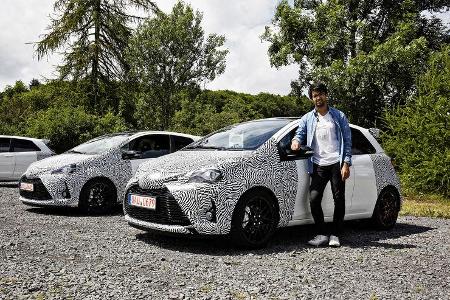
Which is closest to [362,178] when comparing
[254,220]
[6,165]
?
[254,220]

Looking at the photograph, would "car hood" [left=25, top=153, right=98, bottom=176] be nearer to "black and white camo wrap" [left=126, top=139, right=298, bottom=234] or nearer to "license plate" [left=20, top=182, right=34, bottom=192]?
"license plate" [left=20, top=182, right=34, bottom=192]

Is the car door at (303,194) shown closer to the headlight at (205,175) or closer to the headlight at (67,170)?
the headlight at (205,175)

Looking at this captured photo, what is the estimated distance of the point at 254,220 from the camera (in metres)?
5.80

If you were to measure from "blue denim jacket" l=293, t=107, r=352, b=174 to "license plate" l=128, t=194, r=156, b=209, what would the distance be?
6.06 feet

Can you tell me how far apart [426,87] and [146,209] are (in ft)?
36.7

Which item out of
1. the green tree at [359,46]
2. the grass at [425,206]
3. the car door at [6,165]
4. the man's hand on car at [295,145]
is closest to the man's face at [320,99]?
the man's hand on car at [295,145]

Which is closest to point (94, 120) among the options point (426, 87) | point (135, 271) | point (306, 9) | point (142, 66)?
point (142, 66)

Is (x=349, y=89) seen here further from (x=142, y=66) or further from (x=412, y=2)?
(x=142, y=66)

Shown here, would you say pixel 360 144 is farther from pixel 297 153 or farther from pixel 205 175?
pixel 205 175

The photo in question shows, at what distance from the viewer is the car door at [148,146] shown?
9.31 metres

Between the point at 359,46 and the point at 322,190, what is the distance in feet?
73.9

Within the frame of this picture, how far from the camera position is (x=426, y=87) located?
576 inches

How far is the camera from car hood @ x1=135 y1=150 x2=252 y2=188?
228 inches

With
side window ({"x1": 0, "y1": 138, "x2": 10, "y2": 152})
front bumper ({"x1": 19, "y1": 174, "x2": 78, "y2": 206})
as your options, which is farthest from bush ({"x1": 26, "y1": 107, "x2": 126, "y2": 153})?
front bumper ({"x1": 19, "y1": 174, "x2": 78, "y2": 206})
